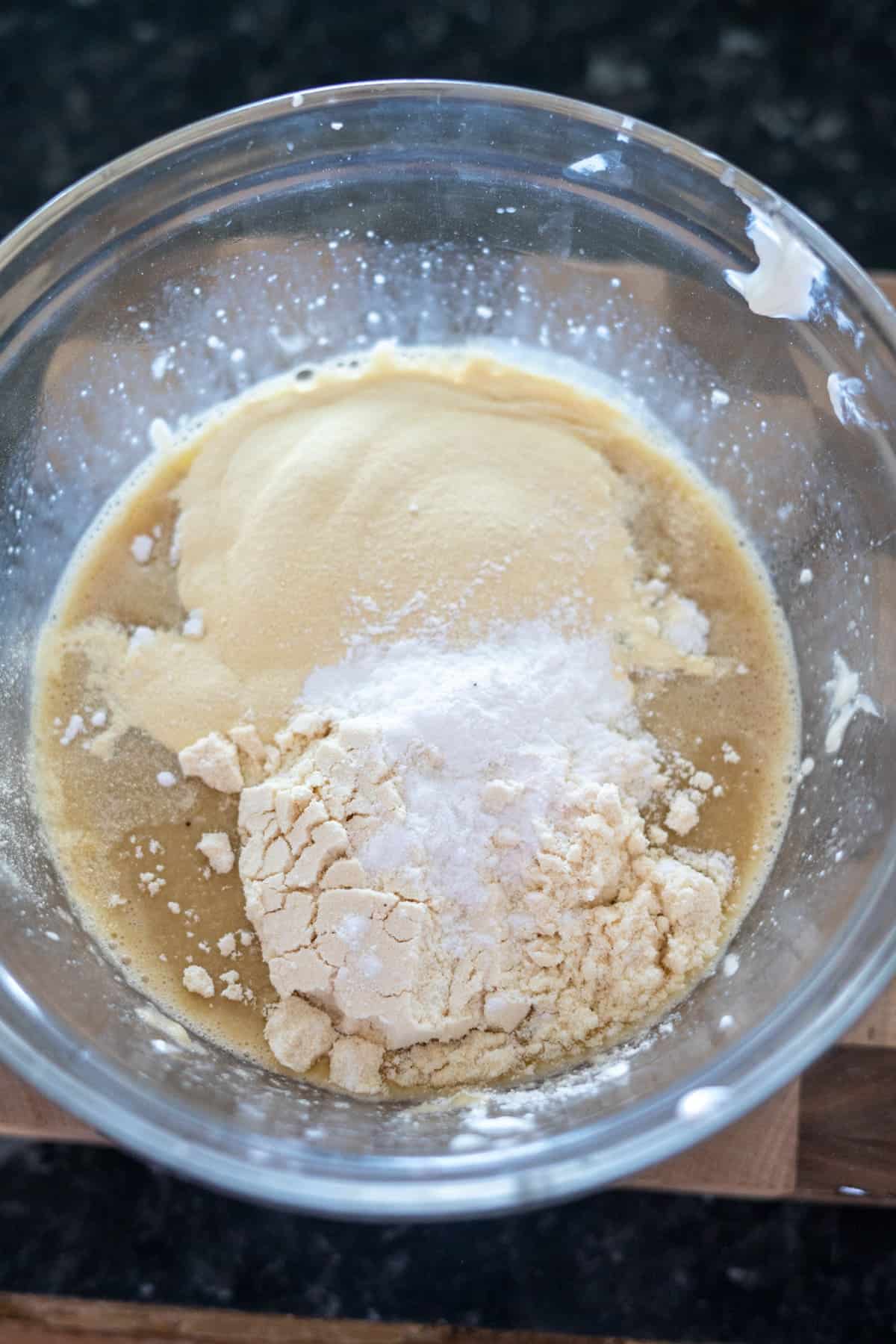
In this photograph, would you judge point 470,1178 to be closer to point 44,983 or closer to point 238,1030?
point 238,1030

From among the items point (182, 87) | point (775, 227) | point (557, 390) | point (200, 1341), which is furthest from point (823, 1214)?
point (182, 87)

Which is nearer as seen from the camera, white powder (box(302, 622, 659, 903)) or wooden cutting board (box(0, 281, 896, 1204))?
white powder (box(302, 622, 659, 903))

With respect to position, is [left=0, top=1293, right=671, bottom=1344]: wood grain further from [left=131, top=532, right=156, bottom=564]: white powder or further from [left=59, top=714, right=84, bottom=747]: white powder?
[left=131, top=532, right=156, bottom=564]: white powder

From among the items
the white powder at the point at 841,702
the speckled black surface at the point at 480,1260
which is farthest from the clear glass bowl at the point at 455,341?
the speckled black surface at the point at 480,1260

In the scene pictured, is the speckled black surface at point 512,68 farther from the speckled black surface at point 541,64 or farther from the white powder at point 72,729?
the white powder at point 72,729

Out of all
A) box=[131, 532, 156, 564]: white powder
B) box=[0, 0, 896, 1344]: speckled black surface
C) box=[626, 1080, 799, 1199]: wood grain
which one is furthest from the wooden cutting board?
box=[0, 0, 896, 1344]: speckled black surface
